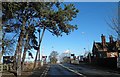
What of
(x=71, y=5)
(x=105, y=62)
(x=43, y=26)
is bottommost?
(x=105, y=62)

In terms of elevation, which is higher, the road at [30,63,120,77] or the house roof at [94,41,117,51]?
the house roof at [94,41,117,51]

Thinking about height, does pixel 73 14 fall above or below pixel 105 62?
above

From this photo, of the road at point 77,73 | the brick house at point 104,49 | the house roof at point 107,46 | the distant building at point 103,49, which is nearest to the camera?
the road at point 77,73

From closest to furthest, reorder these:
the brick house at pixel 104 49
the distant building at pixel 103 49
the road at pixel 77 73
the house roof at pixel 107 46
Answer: the road at pixel 77 73 → the brick house at pixel 104 49 → the distant building at pixel 103 49 → the house roof at pixel 107 46

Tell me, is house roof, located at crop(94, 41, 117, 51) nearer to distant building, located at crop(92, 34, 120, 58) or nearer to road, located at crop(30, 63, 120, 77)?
distant building, located at crop(92, 34, 120, 58)

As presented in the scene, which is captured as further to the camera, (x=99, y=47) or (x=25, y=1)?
(x=99, y=47)

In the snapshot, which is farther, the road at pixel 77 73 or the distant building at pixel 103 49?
the distant building at pixel 103 49

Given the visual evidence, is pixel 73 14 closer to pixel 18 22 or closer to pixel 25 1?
pixel 18 22

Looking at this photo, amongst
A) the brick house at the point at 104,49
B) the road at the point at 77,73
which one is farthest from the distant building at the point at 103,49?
the road at the point at 77,73

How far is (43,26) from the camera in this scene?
124ft

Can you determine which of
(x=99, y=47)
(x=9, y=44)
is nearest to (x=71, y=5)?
(x=9, y=44)

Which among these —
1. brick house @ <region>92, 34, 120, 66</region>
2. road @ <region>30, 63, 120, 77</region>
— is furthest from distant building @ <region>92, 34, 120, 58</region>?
road @ <region>30, 63, 120, 77</region>

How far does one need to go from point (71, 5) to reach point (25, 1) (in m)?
9.73

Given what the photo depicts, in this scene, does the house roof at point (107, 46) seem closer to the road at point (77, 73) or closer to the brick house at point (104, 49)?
the brick house at point (104, 49)
